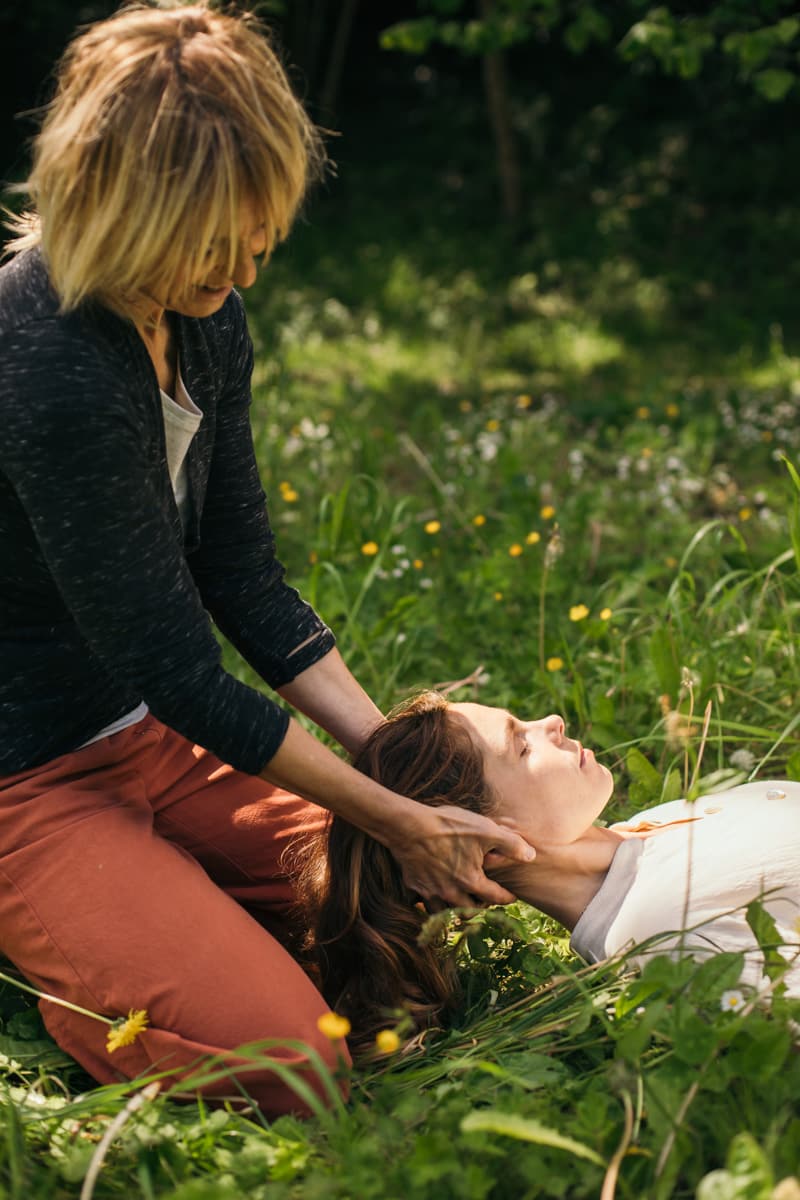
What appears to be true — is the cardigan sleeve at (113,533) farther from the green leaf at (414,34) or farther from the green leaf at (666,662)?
the green leaf at (414,34)

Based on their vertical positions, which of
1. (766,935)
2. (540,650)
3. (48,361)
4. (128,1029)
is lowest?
(540,650)

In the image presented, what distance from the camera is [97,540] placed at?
1.72m

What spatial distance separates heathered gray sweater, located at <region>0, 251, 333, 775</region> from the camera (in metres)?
1.68

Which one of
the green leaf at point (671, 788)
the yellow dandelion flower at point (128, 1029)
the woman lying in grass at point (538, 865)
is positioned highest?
the yellow dandelion flower at point (128, 1029)

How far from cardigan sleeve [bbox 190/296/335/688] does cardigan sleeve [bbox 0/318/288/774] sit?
14.6 inches

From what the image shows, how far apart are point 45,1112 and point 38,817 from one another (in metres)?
0.43

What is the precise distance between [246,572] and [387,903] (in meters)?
0.67

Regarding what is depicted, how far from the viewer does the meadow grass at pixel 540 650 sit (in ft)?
5.19

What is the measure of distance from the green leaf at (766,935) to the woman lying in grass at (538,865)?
0.10 m

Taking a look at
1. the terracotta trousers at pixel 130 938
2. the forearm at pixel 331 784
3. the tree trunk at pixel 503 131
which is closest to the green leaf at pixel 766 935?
the forearm at pixel 331 784

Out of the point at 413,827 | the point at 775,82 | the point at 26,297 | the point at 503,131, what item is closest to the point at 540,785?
the point at 413,827

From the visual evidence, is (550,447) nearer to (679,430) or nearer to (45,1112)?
(679,430)

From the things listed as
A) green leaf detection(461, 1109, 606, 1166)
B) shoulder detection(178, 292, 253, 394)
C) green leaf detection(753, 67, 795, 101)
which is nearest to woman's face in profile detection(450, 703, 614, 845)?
green leaf detection(461, 1109, 606, 1166)

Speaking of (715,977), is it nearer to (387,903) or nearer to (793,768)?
(387,903)
